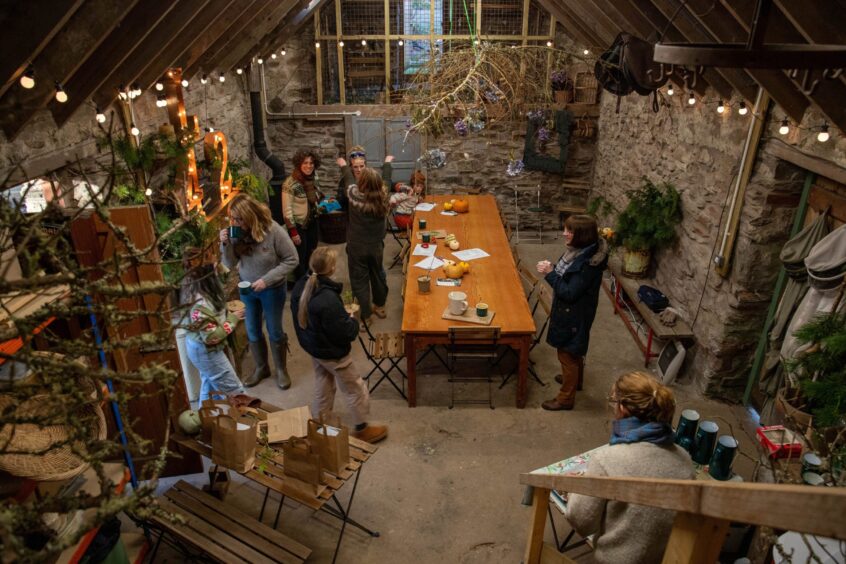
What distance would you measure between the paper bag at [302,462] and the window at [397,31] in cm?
679

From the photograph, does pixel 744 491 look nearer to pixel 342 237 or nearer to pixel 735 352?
pixel 735 352

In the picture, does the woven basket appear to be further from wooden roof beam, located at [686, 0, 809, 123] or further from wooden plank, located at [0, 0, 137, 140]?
wooden roof beam, located at [686, 0, 809, 123]

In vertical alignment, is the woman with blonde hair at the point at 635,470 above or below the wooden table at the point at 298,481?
above

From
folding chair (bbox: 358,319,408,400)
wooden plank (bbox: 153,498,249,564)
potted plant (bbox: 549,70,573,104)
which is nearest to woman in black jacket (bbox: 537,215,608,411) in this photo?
folding chair (bbox: 358,319,408,400)

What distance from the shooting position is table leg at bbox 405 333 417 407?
4742mm

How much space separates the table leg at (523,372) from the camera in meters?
4.75

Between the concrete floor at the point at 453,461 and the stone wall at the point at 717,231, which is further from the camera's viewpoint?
the stone wall at the point at 717,231

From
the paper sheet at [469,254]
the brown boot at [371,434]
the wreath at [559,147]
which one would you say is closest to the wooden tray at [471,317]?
the brown boot at [371,434]

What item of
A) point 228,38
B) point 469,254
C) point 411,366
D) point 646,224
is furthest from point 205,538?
point 228,38

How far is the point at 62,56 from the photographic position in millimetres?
3656

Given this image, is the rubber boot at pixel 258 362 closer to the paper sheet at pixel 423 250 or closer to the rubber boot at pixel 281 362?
the rubber boot at pixel 281 362

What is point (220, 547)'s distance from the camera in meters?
3.28

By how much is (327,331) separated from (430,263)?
1949 mm

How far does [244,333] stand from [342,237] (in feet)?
10.3
